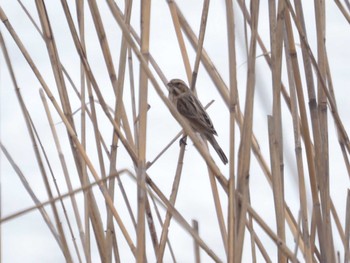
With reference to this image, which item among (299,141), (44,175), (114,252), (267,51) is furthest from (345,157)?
(44,175)

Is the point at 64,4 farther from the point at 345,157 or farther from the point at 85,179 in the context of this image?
the point at 345,157

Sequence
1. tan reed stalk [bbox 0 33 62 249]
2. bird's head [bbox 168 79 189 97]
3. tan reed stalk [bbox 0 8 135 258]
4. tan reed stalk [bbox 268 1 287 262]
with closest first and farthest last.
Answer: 1. tan reed stalk [bbox 268 1 287 262]
2. tan reed stalk [bbox 0 8 135 258]
3. tan reed stalk [bbox 0 33 62 249]
4. bird's head [bbox 168 79 189 97]

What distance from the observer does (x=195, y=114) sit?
3.87 metres

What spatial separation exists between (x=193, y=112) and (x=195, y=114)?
4 centimetres

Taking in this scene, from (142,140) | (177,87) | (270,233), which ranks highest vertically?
(177,87)

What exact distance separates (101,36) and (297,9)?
0.59 metres

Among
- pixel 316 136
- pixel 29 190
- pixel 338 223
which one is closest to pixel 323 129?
pixel 316 136

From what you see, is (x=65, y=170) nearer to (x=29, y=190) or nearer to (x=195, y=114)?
(x=29, y=190)

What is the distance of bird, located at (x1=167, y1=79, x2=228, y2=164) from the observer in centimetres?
362

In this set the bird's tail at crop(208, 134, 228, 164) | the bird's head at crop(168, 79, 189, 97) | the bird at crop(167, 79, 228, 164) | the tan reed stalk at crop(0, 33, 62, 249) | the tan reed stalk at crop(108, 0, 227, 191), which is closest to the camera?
the tan reed stalk at crop(108, 0, 227, 191)

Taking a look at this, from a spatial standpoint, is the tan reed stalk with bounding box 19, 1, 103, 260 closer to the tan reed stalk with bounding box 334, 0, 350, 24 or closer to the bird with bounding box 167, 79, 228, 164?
the tan reed stalk with bounding box 334, 0, 350, 24

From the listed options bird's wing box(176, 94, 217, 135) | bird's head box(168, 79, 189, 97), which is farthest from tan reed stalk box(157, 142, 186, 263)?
bird's head box(168, 79, 189, 97)

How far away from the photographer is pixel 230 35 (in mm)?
2064

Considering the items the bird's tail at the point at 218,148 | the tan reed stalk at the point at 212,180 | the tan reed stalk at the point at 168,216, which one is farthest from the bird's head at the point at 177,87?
the tan reed stalk at the point at 168,216
